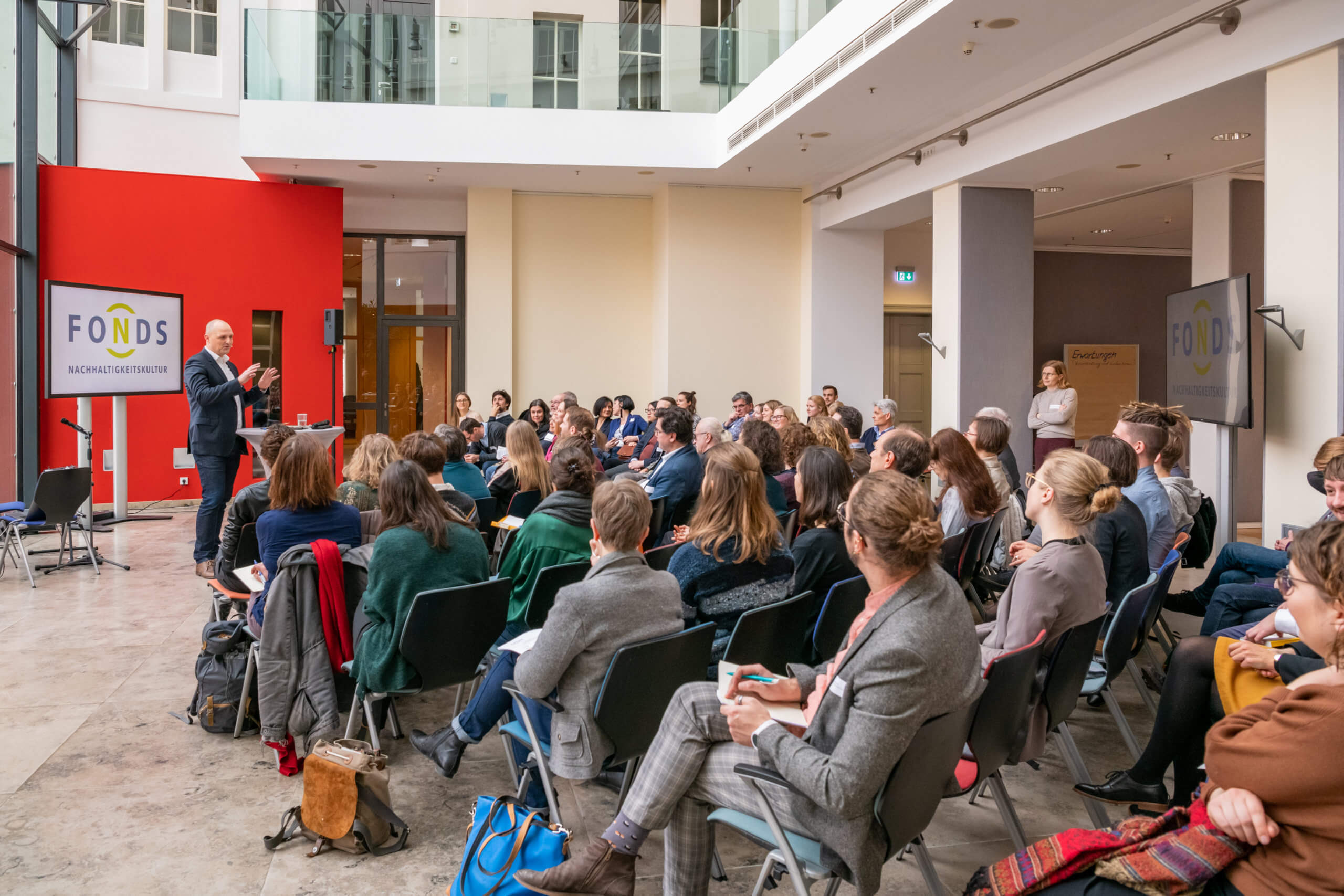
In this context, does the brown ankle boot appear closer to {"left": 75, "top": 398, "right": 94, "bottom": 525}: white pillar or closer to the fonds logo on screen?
{"left": 75, "top": 398, "right": 94, "bottom": 525}: white pillar

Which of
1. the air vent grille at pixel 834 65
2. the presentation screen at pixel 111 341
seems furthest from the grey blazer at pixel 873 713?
the presentation screen at pixel 111 341

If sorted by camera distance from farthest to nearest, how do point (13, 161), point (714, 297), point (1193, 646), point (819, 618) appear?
point (714, 297) < point (13, 161) < point (819, 618) < point (1193, 646)

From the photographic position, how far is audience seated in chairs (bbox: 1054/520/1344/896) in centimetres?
158

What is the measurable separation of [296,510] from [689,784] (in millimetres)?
2137

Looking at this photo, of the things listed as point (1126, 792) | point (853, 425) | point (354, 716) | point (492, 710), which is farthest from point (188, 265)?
point (1126, 792)

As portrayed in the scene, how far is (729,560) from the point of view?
3131mm

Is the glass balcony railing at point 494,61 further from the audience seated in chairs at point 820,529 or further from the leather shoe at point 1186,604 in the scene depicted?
the audience seated in chairs at point 820,529

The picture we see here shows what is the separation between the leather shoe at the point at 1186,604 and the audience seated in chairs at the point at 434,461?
11.4 ft

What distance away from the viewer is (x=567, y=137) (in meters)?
10.5

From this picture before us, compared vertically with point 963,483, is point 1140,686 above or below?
below

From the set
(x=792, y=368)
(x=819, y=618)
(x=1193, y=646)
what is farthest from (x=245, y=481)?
(x=1193, y=646)

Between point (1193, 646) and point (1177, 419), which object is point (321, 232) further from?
point (1193, 646)

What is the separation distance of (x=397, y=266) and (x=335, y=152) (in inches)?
98.1

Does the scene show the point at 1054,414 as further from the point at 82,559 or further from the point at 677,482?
the point at 82,559
